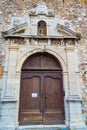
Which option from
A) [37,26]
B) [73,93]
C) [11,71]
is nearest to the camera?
[73,93]

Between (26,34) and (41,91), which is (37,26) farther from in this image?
(41,91)

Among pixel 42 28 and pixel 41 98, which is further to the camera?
pixel 42 28

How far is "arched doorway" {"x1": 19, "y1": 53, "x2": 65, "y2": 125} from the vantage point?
14.9 feet

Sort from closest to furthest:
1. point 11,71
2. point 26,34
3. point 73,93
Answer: point 73,93 < point 11,71 < point 26,34

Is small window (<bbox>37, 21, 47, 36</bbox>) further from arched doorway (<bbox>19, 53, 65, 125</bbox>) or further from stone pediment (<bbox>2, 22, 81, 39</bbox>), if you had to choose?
arched doorway (<bbox>19, 53, 65, 125</bbox>)

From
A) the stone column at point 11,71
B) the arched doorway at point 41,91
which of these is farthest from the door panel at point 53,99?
the stone column at point 11,71

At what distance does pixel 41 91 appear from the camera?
4.74 meters

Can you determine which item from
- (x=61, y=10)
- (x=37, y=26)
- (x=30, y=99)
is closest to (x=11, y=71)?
(x=30, y=99)

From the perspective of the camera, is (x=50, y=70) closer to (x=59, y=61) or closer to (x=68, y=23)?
(x=59, y=61)

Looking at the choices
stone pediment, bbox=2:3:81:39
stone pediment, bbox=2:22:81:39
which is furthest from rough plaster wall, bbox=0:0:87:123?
stone pediment, bbox=2:22:81:39

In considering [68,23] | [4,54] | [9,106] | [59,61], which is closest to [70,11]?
[68,23]

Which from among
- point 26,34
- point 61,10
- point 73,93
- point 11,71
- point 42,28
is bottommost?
point 73,93

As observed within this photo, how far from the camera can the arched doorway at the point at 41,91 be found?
455 cm

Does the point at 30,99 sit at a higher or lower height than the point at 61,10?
lower
